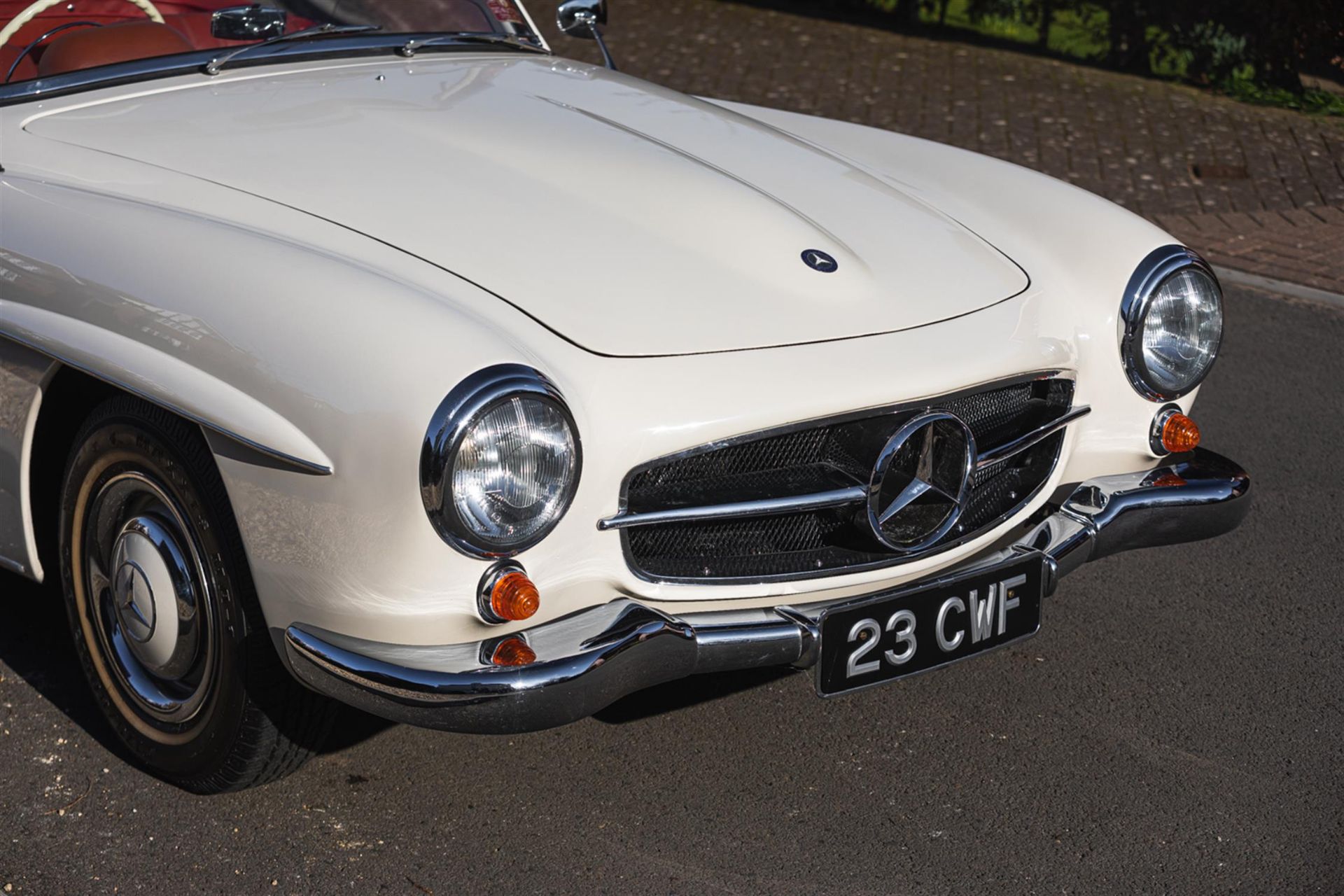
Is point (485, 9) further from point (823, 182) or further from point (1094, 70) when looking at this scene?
point (1094, 70)

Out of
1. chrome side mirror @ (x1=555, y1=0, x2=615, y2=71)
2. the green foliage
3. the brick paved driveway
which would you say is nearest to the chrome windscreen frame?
chrome side mirror @ (x1=555, y1=0, x2=615, y2=71)

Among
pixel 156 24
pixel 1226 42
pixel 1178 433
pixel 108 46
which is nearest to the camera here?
pixel 1178 433

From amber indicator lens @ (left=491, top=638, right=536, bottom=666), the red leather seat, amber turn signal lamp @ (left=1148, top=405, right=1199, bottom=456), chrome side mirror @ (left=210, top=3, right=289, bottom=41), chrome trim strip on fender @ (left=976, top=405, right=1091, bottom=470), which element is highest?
chrome side mirror @ (left=210, top=3, right=289, bottom=41)

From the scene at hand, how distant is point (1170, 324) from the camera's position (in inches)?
118

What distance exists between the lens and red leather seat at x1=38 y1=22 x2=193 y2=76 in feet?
10.3

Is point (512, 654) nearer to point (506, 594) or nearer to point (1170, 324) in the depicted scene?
point (506, 594)

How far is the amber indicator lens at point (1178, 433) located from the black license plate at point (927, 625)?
0.49 metres

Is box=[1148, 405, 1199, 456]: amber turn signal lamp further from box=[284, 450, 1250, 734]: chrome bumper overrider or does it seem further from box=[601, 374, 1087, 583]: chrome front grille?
box=[284, 450, 1250, 734]: chrome bumper overrider

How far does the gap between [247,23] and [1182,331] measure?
2140mm

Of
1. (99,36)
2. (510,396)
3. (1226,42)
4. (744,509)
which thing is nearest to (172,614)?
(510,396)

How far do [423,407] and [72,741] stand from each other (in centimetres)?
125

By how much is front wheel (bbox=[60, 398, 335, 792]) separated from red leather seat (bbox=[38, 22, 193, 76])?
994 millimetres

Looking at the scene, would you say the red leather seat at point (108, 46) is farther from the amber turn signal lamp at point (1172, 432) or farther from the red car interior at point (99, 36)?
the amber turn signal lamp at point (1172, 432)

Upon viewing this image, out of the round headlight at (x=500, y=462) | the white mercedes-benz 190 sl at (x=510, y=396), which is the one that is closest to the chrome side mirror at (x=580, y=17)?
the white mercedes-benz 190 sl at (x=510, y=396)
